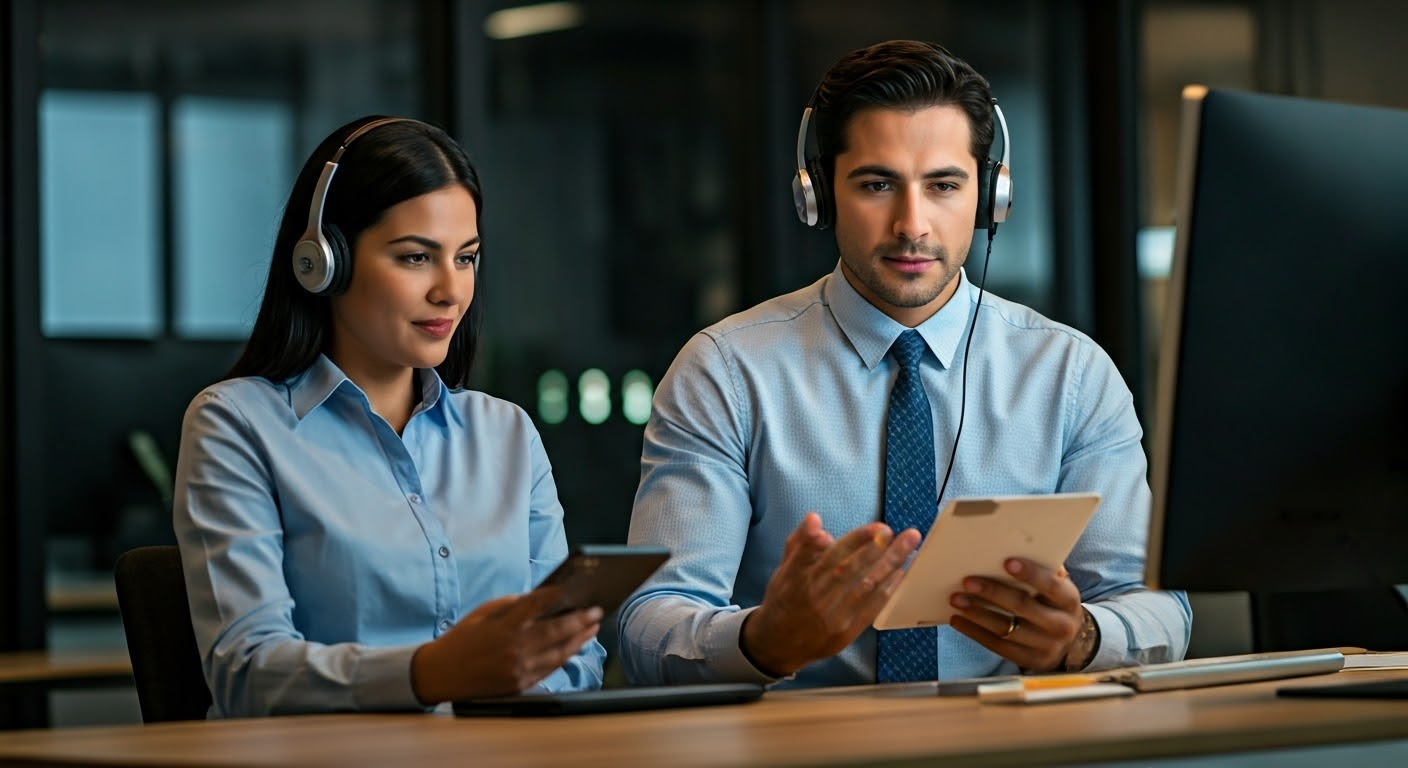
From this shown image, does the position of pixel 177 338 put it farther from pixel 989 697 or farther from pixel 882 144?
pixel 989 697

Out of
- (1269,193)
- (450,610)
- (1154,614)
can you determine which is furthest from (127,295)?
(1269,193)

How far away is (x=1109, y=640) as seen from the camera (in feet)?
6.01

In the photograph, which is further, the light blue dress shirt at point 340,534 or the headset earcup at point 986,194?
the headset earcup at point 986,194

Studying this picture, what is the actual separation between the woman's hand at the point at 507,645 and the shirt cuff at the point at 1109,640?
61 centimetres

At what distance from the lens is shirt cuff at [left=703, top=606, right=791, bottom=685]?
1.77m

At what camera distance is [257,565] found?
1.75 metres

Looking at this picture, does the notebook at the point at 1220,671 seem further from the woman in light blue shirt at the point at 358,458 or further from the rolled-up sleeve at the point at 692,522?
the woman in light blue shirt at the point at 358,458

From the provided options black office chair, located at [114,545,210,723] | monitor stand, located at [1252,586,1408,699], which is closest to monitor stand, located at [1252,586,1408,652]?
monitor stand, located at [1252,586,1408,699]

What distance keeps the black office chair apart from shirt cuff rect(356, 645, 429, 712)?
13.0 inches

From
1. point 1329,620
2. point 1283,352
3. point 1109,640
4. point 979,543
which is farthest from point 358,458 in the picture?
point 1329,620

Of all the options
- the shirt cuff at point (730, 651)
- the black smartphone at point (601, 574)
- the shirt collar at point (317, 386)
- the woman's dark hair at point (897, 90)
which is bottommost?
the shirt cuff at point (730, 651)

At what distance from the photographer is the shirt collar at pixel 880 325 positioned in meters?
2.15

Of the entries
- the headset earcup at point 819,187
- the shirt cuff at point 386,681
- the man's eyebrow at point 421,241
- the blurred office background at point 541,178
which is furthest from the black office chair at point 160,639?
the blurred office background at point 541,178

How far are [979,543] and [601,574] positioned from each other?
0.34m
